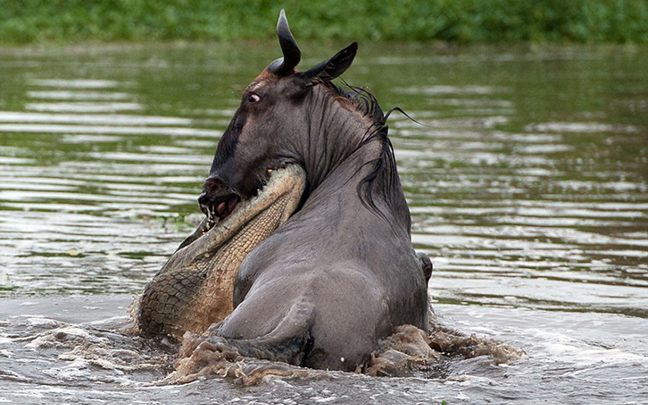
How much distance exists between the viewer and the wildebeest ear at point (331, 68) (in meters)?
5.81

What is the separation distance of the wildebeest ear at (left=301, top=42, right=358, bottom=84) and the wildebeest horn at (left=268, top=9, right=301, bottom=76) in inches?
3.3

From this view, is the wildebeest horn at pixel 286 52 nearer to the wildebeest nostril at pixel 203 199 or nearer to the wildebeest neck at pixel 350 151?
the wildebeest neck at pixel 350 151

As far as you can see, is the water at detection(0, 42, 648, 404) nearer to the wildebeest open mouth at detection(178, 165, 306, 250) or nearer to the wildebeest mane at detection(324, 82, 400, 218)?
the wildebeest open mouth at detection(178, 165, 306, 250)

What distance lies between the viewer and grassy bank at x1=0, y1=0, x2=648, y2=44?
28719 mm

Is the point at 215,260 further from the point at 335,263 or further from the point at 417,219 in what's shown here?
the point at 417,219

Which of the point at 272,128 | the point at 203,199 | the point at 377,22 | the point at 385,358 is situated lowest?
the point at 385,358

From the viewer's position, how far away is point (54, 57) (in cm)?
2417

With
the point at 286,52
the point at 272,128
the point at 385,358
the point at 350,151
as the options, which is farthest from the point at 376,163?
the point at 385,358

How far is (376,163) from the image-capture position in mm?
5695

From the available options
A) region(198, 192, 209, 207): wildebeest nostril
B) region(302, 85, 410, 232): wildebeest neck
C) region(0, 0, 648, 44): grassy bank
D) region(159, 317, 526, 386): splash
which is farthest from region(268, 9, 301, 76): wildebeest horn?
region(0, 0, 648, 44): grassy bank

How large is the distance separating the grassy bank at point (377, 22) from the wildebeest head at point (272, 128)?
22.3 meters

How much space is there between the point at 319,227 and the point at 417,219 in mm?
4738

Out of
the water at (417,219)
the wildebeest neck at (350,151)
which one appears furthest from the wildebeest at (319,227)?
the water at (417,219)

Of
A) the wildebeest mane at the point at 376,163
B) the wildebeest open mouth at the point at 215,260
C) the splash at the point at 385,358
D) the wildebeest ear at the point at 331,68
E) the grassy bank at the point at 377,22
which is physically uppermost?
the grassy bank at the point at 377,22
